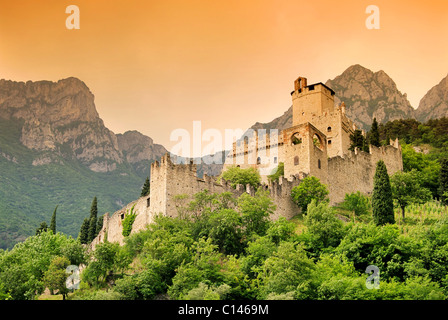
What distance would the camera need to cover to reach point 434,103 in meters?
156

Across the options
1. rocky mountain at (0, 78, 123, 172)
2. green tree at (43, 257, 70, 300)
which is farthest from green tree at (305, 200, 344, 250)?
rocky mountain at (0, 78, 123, 172)

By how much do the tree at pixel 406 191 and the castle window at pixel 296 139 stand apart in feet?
Result: 45.3

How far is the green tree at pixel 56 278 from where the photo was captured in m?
41.5

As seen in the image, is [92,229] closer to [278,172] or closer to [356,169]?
[278,172]

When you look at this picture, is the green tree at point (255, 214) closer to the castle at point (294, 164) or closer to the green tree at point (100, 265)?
the castle at point (294, 164)

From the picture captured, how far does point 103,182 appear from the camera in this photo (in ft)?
506

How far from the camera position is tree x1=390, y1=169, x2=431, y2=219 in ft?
191

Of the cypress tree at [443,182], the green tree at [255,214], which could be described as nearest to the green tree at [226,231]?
the green tree at [255,214]

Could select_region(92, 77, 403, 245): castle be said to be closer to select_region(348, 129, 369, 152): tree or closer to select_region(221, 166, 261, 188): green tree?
select_region(348, 129, 369, 152): tree

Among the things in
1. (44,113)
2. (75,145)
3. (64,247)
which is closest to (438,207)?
(64,247)

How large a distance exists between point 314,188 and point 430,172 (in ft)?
69.4

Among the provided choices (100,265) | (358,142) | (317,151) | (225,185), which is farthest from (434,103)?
(100,265)

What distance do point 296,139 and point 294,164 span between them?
22.8 feet
